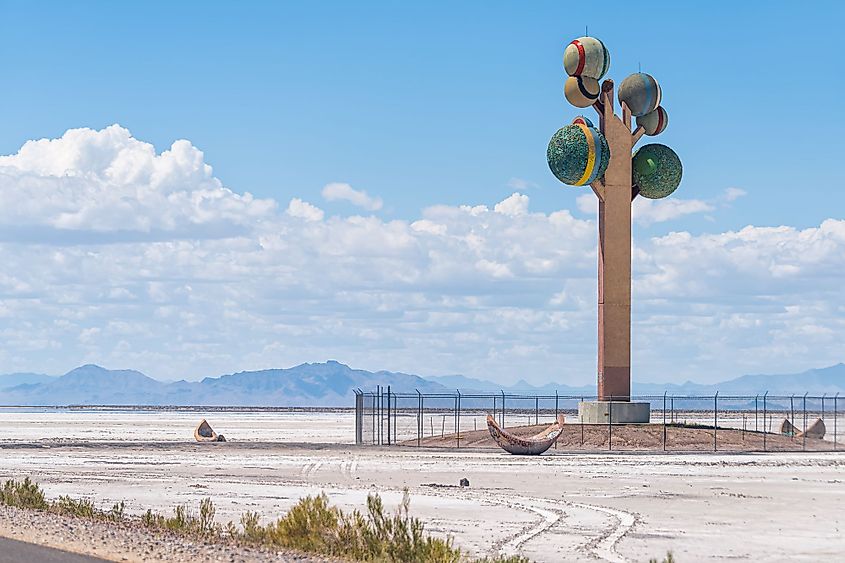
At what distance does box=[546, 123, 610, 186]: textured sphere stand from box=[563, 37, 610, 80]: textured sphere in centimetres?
218

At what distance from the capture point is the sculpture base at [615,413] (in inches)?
1997

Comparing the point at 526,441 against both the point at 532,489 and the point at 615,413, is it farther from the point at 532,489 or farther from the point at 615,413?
the point at 532,489

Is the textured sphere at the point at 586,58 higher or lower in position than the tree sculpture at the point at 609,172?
higher

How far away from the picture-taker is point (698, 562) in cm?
1920

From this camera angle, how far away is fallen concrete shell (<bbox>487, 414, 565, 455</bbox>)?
4700 cm

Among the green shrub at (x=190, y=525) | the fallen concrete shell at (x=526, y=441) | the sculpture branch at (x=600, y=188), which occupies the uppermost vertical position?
the sculpture branch at (x=600, y=188)

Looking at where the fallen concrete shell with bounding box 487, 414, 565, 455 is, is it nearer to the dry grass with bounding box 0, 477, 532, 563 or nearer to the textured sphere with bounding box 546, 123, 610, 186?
the textured sphere with bounding box 546, 123, 610, 186

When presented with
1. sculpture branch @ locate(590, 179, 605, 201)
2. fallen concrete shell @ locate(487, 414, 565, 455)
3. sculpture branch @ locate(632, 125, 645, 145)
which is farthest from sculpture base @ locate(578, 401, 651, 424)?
sculpture branch @ locate(632, 125, 645, 145)

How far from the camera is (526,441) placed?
4709 cm

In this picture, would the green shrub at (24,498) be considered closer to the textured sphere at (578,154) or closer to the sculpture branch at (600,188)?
the textured sphere at (578,154)

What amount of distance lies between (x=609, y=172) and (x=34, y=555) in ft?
122

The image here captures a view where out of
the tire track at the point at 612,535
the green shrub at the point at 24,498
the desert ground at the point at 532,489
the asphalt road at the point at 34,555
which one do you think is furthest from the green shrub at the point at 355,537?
the green shrub at the point at 24,498

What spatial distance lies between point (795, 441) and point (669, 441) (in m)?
8.46

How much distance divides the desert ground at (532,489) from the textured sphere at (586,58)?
49.7 ft
